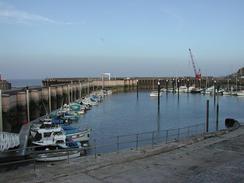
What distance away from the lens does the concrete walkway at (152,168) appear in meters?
13.1

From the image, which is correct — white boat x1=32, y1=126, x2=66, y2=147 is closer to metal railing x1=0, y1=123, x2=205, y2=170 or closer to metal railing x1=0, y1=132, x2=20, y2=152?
metal railing x1=0, y1=132, x2=20, y2=152

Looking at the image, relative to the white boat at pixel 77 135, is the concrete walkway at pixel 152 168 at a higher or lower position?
higher

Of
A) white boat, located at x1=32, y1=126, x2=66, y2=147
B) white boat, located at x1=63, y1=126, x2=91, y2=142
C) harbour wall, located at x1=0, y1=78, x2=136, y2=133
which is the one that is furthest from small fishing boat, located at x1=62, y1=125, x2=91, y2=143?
harbour wall, located at x1=0, y1=78, x2=136, y2=133

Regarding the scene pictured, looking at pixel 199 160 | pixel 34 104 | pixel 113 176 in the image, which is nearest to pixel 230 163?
pixel 199 160

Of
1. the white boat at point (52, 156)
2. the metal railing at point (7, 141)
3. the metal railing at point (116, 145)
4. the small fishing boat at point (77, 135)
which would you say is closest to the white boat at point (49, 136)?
the small fishing boat at point (77, 135)

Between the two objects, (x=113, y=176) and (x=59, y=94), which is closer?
(x=113, y=176)

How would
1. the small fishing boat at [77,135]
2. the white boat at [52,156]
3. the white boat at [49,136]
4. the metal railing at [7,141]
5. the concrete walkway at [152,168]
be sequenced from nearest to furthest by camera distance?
the concrete walkway at [152,168], the white boat at [52,156], the metal railing at [7,141], the white boat at [49,136], the small fishing boat at [77,135]

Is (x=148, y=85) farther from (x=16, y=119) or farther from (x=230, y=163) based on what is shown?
(x=230, y=163)

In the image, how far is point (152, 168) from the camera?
48.0 ft

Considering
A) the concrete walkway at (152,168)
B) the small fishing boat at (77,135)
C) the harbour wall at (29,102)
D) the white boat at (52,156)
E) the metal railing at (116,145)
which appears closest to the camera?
the concrete walkway at (152,168)

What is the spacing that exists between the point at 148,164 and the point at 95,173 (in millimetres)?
2733

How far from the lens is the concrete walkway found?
13062mm

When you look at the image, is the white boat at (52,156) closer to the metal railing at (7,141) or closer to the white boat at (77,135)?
the metal railing at (7,141)

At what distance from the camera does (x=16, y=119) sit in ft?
129
